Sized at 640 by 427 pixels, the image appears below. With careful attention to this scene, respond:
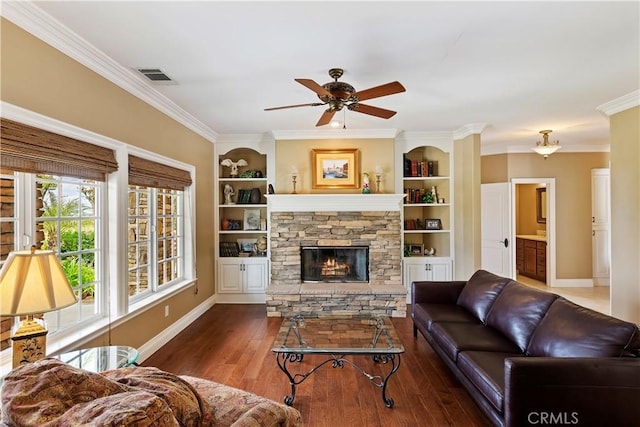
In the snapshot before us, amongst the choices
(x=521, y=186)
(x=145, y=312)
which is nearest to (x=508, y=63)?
(x=145, y=312)

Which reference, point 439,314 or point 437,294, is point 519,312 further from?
point 437,294

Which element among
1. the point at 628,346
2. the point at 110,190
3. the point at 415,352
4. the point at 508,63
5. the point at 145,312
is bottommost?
the point at 415,352

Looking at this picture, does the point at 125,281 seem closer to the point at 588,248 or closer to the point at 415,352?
the point at 415,352

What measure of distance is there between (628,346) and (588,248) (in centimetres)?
566

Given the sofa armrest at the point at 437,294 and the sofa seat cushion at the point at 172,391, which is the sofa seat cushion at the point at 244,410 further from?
the sofa armrest at the point at 437,294

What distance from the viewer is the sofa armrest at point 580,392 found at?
1740 mm

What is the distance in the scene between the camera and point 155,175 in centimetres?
346

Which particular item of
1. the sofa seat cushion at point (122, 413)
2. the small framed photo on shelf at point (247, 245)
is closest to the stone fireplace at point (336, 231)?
the small framed photo on shelf at point (247, 245)

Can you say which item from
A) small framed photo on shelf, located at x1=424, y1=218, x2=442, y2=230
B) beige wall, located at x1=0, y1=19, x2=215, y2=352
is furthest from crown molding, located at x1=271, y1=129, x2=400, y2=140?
small framed photo on shelf, located at x1=424, y1=218, x2=442, y2=230

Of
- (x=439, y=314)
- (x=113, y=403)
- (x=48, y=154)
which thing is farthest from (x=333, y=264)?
(x=113, y=403)

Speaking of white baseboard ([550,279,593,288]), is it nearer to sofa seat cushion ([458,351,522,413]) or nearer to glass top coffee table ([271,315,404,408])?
glass top coffee table ([271,315,404,408])

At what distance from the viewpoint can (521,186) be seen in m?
7.79

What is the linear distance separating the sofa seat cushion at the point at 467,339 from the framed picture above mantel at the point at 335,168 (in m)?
2.63

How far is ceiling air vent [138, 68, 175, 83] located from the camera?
9.33ft
